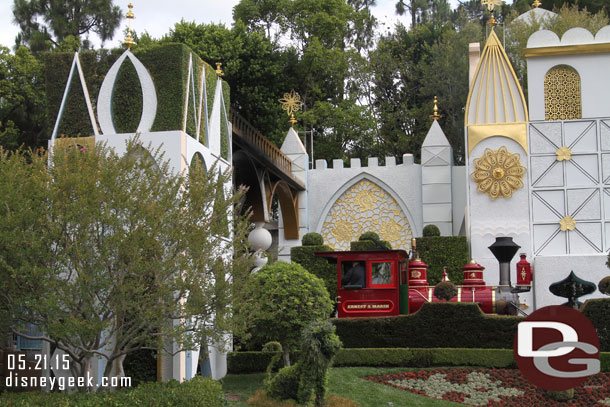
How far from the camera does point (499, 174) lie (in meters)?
23.8

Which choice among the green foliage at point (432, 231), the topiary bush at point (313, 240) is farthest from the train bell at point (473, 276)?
the topiary bush at point (313, 240)

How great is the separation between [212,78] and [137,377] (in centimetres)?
726

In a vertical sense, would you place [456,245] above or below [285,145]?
below

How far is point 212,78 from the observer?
18.0 m

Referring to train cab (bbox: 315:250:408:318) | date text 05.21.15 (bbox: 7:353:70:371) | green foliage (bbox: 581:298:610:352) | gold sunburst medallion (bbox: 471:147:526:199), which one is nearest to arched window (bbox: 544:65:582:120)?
gold sunburst medallion (bbox: 471:147:526:199)

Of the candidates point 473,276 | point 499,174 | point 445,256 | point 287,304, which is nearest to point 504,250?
point 473,276

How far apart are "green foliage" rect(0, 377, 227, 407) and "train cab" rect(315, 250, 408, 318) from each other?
19.8 feet

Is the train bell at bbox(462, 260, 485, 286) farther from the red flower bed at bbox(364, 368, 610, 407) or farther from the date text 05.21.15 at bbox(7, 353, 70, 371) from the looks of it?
the date text 05.21.15 at bbox(7, 353, 70, 371)

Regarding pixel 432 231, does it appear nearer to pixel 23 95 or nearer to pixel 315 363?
pixel 315 363

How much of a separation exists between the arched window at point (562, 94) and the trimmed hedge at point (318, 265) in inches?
337

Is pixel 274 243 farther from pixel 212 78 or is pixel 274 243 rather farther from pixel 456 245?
pixel 212 78

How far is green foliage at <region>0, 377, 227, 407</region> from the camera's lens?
10.4 m

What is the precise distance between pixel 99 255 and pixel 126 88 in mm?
5437

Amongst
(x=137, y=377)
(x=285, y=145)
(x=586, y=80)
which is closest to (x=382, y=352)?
(x=137, y=377)
